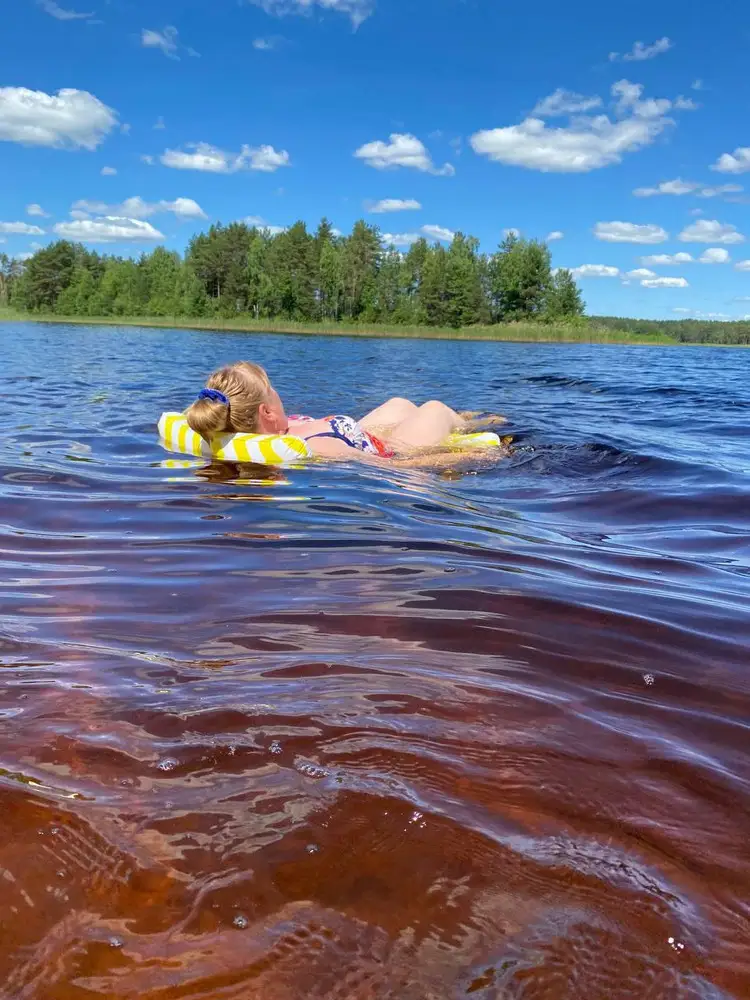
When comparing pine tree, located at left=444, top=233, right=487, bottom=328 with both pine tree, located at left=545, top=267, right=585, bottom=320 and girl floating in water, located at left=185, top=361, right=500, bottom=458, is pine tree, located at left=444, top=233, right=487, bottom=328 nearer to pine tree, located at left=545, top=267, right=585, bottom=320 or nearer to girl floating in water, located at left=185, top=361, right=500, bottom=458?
pine tree, located at left=545, top=267, right=585, bottom=320

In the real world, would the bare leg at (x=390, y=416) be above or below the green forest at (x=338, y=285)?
below

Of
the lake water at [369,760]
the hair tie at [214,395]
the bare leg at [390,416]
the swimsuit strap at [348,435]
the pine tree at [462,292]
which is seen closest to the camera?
the lake water at [369,760]

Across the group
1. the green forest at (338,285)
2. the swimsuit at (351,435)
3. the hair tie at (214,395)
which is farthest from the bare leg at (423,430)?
the green forest at (338,285)

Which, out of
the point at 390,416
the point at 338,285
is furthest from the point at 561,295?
the point at 390,416

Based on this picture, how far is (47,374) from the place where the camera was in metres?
13.4

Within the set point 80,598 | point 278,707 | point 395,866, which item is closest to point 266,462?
point 80,598

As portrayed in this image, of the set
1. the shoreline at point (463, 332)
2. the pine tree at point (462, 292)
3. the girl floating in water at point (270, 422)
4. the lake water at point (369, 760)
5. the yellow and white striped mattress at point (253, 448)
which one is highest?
the pine tree at point (462, 292)

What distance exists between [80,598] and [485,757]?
1595 millimetres

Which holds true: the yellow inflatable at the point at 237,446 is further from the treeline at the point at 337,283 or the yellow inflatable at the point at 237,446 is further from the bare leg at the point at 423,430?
the treeline at the point at 337,283

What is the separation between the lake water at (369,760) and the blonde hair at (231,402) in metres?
1.86

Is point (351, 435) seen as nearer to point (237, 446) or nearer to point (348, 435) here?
point (348, 435)

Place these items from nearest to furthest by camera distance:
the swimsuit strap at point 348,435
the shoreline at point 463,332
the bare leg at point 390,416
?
the swimsuit strap at point 348,435 → the bare leg at point 390,416 → the shoreline at point 463,332

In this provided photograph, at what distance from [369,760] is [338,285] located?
235ft

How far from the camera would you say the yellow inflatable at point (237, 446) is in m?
5.44
